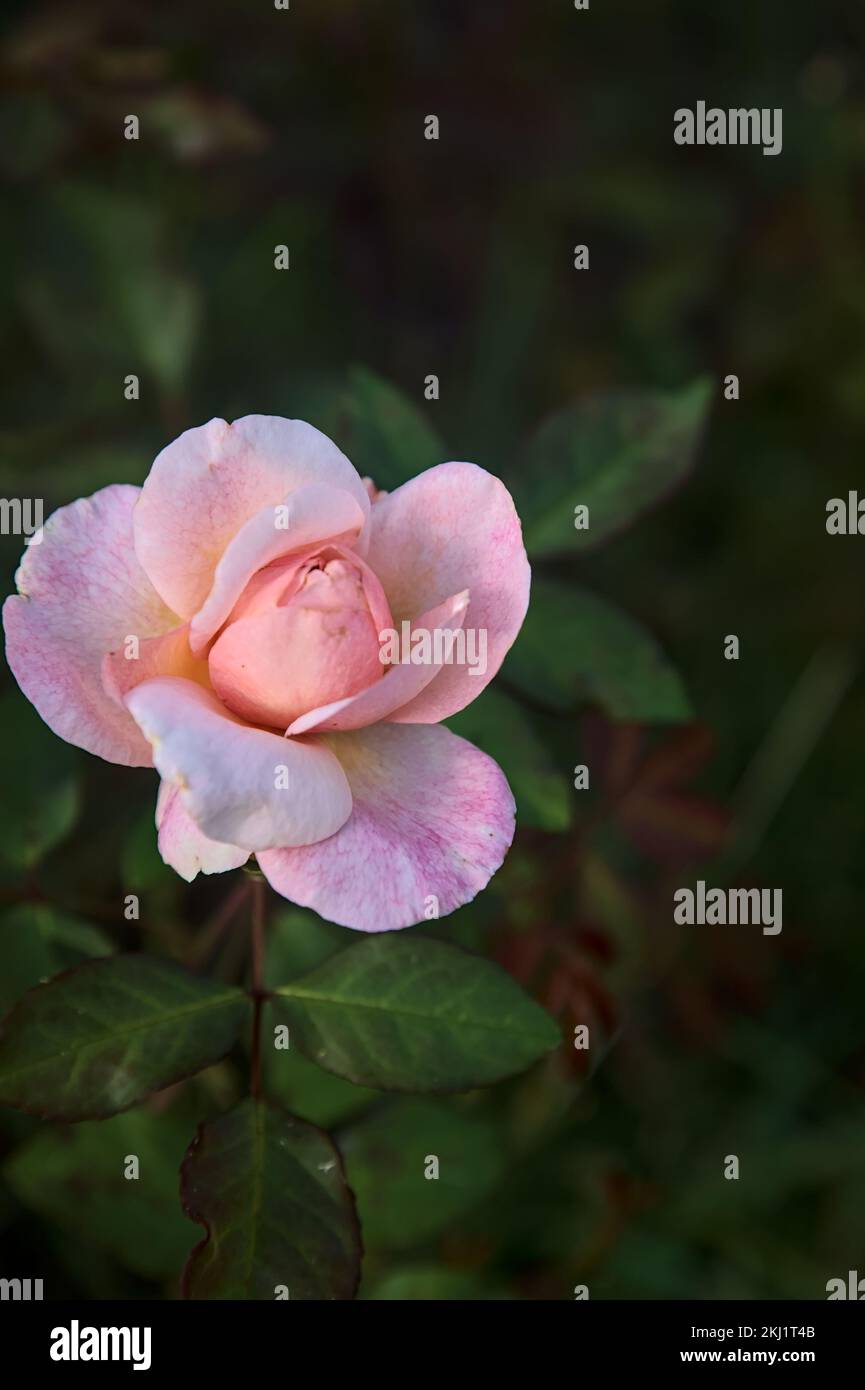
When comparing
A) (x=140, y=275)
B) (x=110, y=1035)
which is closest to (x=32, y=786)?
(x=110, y=1035)

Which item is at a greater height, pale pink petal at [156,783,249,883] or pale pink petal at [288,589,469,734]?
pale pink petal at [288,589,469,734]

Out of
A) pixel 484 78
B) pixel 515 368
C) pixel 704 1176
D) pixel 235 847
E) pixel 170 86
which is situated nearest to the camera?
pixel 235 847

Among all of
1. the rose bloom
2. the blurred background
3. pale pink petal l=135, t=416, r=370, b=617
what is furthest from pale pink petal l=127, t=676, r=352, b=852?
the blurred background

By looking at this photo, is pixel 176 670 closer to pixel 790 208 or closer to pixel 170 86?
pixel 170 86

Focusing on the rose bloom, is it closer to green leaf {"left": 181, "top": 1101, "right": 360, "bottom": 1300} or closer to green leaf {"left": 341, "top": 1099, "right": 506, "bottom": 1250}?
green leaf {"left": 181, "top": 1101, "right": 360, "bottom": 1300}

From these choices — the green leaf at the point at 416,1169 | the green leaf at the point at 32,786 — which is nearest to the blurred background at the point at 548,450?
the green leaf at the point at 416,1169

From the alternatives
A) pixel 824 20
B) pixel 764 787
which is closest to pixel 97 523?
pixel 764 787
